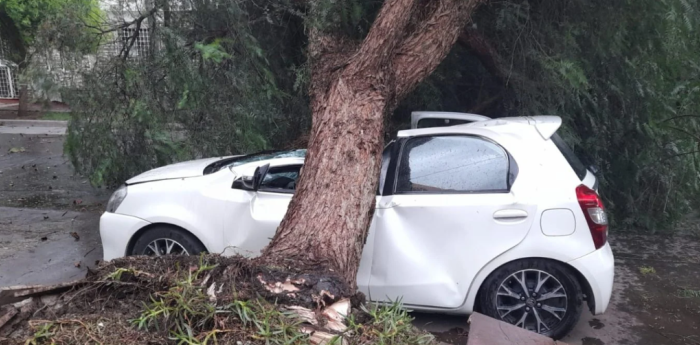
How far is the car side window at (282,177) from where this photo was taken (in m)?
5.04

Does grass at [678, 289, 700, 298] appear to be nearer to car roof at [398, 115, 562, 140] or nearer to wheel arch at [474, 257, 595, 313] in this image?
wheel arch at [474, 257, 595, 313]

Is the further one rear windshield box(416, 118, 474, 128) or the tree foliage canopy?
the tree foliage canopy

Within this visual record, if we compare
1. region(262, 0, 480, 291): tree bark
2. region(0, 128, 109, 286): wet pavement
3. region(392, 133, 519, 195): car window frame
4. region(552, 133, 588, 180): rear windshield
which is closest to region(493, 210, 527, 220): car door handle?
region(392, 133, 519, 195): car window frame

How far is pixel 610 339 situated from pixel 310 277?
2.73 m

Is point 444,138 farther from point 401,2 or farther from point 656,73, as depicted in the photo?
point 656,73

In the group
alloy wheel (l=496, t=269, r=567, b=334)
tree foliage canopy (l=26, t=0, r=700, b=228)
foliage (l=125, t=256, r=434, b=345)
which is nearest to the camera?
foliage (l=125, t=256, r=434, b=345)

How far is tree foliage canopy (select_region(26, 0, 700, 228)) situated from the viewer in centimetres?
673

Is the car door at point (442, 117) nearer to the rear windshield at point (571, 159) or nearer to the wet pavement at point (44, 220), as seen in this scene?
the rear windshield at point (571, 159)

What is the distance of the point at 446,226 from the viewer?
4.57 m

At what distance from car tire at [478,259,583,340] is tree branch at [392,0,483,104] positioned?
1.68 m

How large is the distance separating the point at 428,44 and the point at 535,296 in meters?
2.32

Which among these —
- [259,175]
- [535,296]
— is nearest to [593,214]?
[535,296]

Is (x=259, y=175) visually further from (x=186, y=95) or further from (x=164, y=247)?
(x=186, y=95)

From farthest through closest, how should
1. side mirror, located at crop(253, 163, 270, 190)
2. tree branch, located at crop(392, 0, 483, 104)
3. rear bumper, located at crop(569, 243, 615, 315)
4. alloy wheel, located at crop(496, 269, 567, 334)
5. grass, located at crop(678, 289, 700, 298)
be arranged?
1. grass, located at crop(678, 289, 700, 298)
2. tree branch, located at crop(392, 0, 483, 104)
3. side mirror, located at crop(253, 163, 270, 190)
4. alloy wheel, located at crop(496, 269, 567, 334)
5. rear bumper, located at crop(569, 243, 615, 315)
